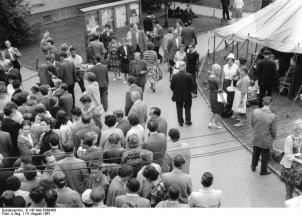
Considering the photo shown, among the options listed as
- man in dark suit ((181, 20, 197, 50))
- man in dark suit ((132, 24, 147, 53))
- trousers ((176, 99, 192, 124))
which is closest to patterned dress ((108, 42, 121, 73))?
man in dark suit ((132, 24, 147, 53))

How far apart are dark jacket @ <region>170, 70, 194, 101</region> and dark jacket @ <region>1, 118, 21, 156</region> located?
4.23 metres

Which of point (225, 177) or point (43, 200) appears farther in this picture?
point (225, 177)

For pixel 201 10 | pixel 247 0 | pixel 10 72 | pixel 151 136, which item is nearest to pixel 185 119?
pixel 151 136

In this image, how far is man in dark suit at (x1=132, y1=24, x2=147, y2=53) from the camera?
16141mm

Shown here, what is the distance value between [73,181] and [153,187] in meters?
1.47

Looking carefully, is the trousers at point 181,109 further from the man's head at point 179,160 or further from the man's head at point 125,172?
the man's head at point 125,172

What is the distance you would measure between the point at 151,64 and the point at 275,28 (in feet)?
12.4

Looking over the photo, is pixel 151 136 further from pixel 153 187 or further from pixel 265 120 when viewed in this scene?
pixel 265 120

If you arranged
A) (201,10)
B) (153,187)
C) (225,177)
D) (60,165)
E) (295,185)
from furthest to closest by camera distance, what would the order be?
(201,10) < (225,177) < (295,185) < (60,165) < (153,187)

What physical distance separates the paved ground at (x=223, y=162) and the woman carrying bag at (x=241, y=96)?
599 millimetres

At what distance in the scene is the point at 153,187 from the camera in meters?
7.52

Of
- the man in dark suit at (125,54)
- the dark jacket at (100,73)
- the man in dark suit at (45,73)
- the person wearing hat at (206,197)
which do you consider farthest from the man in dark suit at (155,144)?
the man in dark suit at (125,54)

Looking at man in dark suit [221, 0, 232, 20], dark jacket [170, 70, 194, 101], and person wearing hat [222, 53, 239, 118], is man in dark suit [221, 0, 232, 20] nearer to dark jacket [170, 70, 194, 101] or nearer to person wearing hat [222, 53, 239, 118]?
person wearing hat [222, 53, 239, 118]

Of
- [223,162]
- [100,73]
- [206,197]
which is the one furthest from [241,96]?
[206,197]
